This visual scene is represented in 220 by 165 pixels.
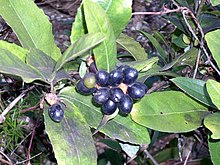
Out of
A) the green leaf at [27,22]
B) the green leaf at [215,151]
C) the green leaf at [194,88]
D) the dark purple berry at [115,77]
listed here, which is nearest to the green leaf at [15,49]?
the green leaf at [27,22]

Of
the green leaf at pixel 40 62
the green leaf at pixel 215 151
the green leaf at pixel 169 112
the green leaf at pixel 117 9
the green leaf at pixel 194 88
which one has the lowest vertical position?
the green leaf at pixel 215 151

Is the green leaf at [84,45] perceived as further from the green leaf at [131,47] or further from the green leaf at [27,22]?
the green leaf at [131,47]

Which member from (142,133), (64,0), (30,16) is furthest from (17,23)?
(64,0)

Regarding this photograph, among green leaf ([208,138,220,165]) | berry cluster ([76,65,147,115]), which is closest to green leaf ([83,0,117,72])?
berry cluster ([76,65,147,115])

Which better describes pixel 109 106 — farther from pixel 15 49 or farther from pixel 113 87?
pixel 15 49

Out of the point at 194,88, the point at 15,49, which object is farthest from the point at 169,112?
the point at 15,49

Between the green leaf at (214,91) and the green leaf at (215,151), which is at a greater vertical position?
the green leaf at (214,91)

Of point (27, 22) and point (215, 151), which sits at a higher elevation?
point (27, 22)
